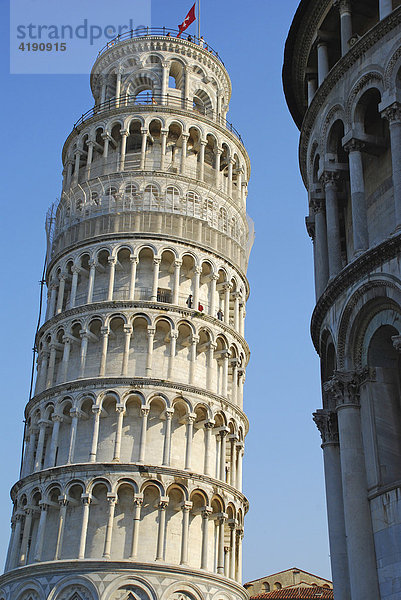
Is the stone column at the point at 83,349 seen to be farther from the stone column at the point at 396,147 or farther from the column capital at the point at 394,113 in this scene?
the column capital at the point at 394,113

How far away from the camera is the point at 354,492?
1762 centimetres

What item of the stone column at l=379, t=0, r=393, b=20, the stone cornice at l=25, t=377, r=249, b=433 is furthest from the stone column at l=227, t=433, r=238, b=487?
the stone column at l=379, t=0, r=393, b=20

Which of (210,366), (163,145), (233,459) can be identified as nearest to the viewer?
(233,459)

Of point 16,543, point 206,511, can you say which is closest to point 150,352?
point 206,511

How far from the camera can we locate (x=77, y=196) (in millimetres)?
43219

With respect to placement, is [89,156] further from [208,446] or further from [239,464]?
[239,464]

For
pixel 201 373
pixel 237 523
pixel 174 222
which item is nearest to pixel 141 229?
pixel 174 222

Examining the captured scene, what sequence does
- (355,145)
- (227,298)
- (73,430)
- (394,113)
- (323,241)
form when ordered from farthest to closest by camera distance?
(227,298)
(73,430)
(323,241)
(355,145)
(394,113)

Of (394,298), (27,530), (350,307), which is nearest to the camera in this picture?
(394,298)

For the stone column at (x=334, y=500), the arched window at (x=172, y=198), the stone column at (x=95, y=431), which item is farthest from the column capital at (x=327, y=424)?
the arched window at (x=172, y=198)

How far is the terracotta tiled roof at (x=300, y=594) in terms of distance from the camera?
56.6 metres

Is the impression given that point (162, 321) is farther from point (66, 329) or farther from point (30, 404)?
point (30, 404)

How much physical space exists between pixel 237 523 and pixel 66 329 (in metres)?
11.6

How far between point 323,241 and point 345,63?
441cm
